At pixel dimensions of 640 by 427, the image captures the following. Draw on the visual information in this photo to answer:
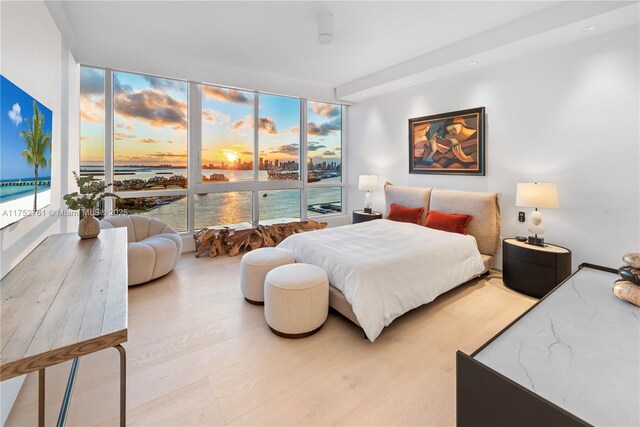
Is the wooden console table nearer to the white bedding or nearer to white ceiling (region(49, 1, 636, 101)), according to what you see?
the white bedding

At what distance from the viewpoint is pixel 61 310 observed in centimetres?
113

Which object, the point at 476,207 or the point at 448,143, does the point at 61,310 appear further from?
the point at 448,143

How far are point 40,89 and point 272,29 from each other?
2.21 meters

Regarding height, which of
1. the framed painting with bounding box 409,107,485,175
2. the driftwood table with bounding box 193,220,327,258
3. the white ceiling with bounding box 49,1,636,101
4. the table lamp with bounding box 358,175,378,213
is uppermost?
the white ceiling with bounding box 49,1,636,101

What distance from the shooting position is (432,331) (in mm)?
2395

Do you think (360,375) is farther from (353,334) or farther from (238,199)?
(238,199)

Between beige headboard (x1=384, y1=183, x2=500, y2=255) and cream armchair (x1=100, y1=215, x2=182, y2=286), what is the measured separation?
3.42 meters

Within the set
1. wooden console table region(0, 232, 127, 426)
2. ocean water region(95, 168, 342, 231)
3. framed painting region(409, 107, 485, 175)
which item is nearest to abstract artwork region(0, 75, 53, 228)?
wooden console table region(0, 232, 127, 426)

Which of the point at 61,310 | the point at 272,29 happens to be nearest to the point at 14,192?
the point at 61,310

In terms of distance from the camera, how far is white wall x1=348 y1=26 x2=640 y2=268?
9.20 ft

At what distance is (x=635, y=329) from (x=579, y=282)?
Result: 0.60 meters

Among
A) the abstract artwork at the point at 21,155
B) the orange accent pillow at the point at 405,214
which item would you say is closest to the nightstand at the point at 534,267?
the orange accent pillow at the point at 405,214

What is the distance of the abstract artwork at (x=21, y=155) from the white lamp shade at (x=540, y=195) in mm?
4033

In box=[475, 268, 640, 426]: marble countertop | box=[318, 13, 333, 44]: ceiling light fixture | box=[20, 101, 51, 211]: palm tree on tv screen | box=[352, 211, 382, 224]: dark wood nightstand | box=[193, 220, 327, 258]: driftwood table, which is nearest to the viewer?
box=[475, 268, 640, 426]: marble countertop
